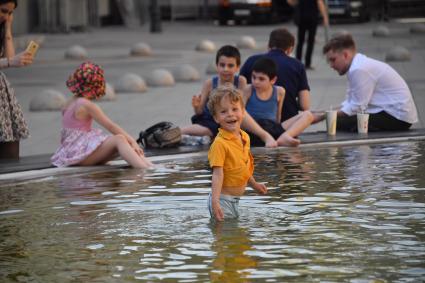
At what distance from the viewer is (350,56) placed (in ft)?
43.5

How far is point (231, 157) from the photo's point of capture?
28.3 ft

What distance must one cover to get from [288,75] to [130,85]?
648 cm

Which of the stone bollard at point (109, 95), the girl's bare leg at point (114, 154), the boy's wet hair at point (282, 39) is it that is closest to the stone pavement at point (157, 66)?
the stone bollard at point (109, 95)

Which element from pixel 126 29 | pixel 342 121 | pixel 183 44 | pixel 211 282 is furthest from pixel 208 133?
pixel 126 29

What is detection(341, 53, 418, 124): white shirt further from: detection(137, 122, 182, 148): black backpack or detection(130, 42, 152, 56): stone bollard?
detection(130, 42, 152, 56): stone bollard

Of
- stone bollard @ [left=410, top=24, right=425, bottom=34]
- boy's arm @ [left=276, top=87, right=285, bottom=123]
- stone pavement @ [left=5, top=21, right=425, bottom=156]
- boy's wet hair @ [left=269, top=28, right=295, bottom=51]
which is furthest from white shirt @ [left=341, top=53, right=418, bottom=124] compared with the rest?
stone bollard @ [left=410, top=24, right=425, bottom=34]

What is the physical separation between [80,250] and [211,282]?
3.97 feet

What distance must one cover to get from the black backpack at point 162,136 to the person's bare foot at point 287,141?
0.95 m

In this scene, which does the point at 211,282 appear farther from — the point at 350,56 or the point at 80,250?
the point at 350,56

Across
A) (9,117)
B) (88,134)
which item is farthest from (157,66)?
(88,134)

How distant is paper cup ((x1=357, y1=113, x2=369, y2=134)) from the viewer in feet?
43.3

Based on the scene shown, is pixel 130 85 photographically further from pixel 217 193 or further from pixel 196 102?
pixel 217 193

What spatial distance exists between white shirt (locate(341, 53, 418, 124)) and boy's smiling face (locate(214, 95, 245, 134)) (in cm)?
487

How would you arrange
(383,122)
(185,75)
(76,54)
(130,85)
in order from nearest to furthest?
(383,122), (130,85), (185,75), (76,54)
